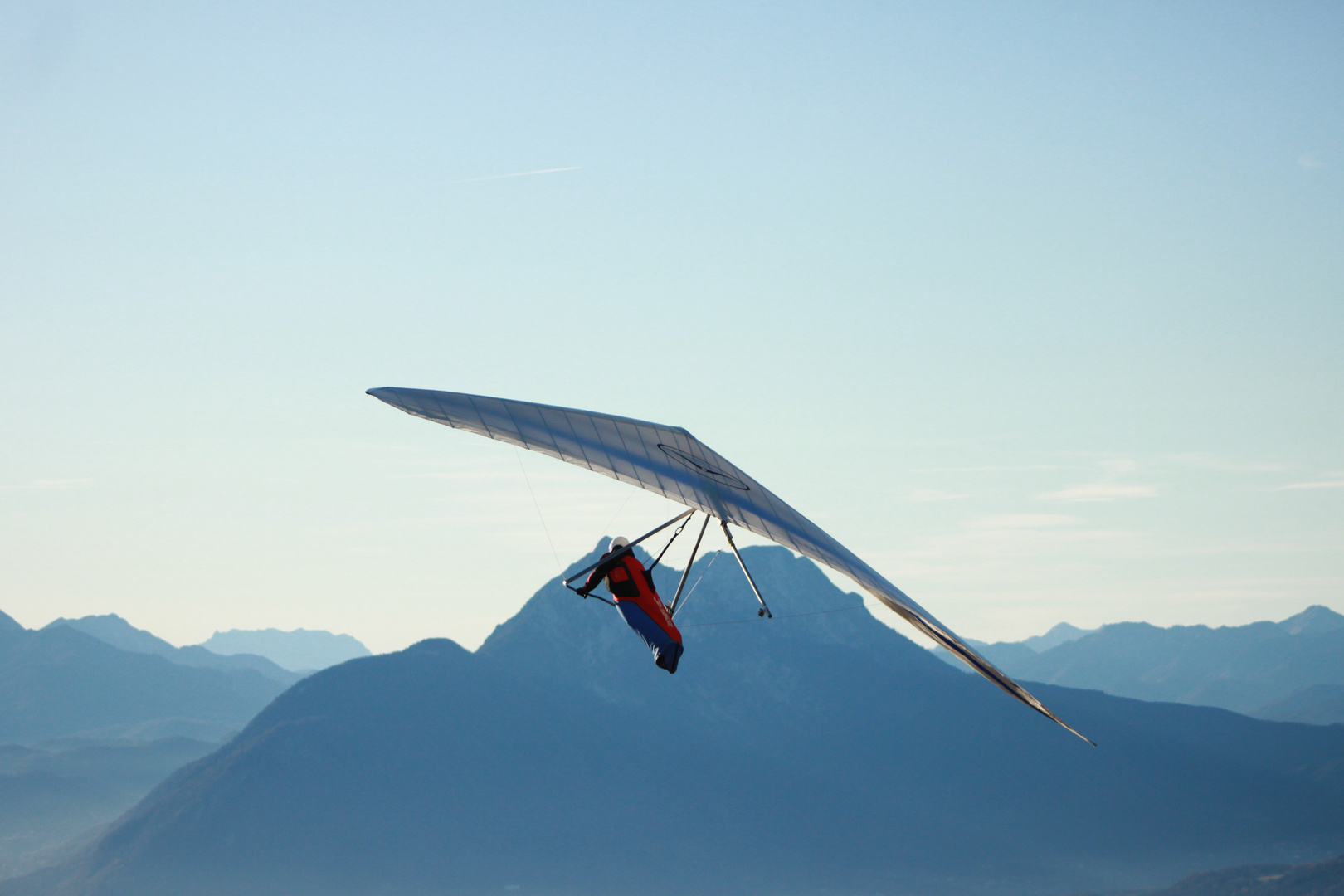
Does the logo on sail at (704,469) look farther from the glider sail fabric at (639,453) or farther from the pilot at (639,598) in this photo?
the pilot at (639,598)

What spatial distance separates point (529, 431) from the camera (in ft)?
117

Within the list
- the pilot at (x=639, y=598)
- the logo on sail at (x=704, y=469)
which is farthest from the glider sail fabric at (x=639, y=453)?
the pilot at (x=639, y=598)

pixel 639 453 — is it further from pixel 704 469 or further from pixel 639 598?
pixel 639 598

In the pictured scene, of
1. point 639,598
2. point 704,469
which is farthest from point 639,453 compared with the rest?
point 639,598

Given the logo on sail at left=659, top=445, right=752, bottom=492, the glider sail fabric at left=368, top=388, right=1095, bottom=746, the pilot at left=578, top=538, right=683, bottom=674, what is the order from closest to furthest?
1. the pilot at left=578, top=538, right=683, bottom=674
2. the glider sail fabric at left=368, top=388, right=1095, bottom=746
3. the logo on sail at left=659, top=445, right=752, bottom=492

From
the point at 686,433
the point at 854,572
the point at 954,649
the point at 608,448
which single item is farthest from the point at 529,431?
the point at 954,649

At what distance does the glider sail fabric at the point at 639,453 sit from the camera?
114ft

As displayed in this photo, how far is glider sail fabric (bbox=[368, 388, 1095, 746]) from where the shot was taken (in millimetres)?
34688

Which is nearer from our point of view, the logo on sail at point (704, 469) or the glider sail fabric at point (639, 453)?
the glider sail fabric at point (639, 453)

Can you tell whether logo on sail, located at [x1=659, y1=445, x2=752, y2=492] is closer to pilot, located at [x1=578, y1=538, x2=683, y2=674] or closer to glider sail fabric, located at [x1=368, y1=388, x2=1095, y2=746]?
glider sail fabric, located at [x1=368, y1=388, x2=1095, y2=746]

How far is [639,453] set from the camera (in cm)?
3544

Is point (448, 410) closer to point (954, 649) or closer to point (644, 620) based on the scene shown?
point (644, 620)

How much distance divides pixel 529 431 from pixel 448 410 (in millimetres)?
2497

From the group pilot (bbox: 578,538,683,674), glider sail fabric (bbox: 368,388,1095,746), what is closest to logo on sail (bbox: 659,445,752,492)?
glider sail fabric (bbox: 368,388,1095,746)
